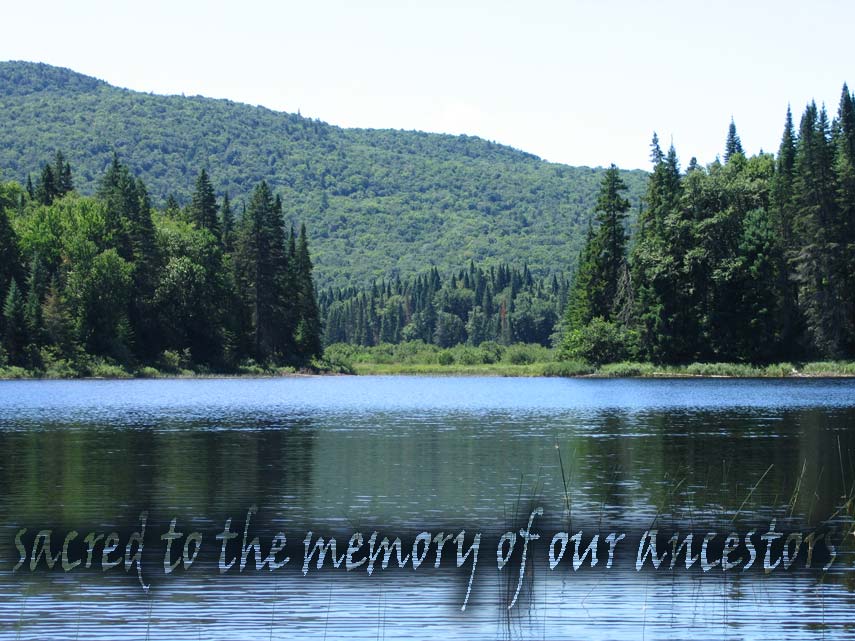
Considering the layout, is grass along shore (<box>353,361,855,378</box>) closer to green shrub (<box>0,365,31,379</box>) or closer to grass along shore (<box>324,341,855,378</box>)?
grass along shore (<box>324,341,855,378</box>)

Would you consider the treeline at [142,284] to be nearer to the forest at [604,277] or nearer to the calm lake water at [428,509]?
the forest at [604,277]

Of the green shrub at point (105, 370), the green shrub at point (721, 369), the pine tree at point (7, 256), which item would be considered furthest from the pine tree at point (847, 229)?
the pine tree at point (7, 256)

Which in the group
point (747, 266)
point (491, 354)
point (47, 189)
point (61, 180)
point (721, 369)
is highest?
point (61, 180)

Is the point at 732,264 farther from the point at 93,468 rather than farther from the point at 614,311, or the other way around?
the point at 93,468

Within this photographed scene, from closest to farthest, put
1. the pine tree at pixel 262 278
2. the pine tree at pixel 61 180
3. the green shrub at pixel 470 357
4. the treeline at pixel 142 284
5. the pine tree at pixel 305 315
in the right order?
the treeline at pixel 142 284 → the pine tree at pixel 262 278 → the pine tree at pixel 305 315 → the pine tree at pixel 61 180 → the green shrub at pixel 470 357

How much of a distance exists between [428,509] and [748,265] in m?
85.6

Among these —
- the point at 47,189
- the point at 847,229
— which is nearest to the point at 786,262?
the point at 847,229

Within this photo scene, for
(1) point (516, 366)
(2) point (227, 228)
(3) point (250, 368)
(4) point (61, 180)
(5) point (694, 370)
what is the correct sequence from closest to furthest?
(5) point (694, 370) → (3) point (250, 368) → (4) point (61, 180) → (2) point (227, 228) → (1) point (516, 366)

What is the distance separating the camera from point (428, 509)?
87.4 feet

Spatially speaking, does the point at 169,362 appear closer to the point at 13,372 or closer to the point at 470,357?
the point at 13,372

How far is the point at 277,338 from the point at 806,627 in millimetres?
116675

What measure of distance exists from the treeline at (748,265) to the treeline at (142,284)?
127 feet

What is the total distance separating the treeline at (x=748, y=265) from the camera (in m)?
101

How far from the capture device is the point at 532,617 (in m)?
17.1
